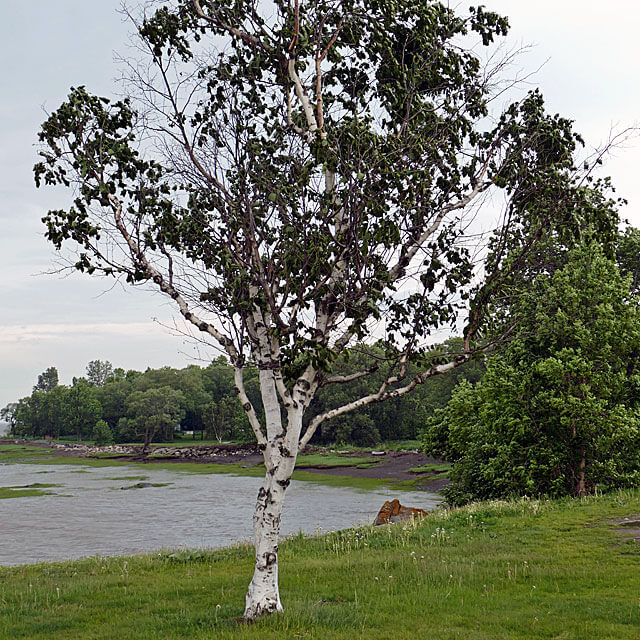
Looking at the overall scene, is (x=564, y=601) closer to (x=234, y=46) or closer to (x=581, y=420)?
(x=234, y=46)

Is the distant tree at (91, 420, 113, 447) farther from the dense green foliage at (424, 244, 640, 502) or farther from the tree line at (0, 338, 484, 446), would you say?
the dense green foliage at (424, 244, 640, 502)

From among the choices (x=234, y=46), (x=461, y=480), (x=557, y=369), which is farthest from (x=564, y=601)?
(x=461, y=480)

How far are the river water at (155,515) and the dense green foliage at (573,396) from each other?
8.11 m

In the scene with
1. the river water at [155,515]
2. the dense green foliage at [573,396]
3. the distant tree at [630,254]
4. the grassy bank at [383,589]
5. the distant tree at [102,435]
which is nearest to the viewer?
the grassy bank at [383,589]

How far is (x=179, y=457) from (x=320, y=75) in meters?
90.7

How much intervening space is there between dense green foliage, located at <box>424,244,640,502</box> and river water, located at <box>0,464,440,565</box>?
811cm

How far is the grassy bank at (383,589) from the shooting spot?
8336 millimetres

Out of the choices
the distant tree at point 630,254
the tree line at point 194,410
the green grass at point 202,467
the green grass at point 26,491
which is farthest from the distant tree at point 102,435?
the distant tree at point 630,254

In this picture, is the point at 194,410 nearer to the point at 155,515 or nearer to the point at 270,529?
the point at 155,515

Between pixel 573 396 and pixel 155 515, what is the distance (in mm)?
23260

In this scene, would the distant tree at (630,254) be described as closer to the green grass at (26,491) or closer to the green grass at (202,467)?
the green grass at (202,467)

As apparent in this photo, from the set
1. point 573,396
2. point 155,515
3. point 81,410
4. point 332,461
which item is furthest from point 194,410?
point 573,396

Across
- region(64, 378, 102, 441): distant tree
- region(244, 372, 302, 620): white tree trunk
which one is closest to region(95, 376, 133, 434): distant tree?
region(64, 378, 102, 441): distant tree

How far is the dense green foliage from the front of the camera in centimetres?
2138
